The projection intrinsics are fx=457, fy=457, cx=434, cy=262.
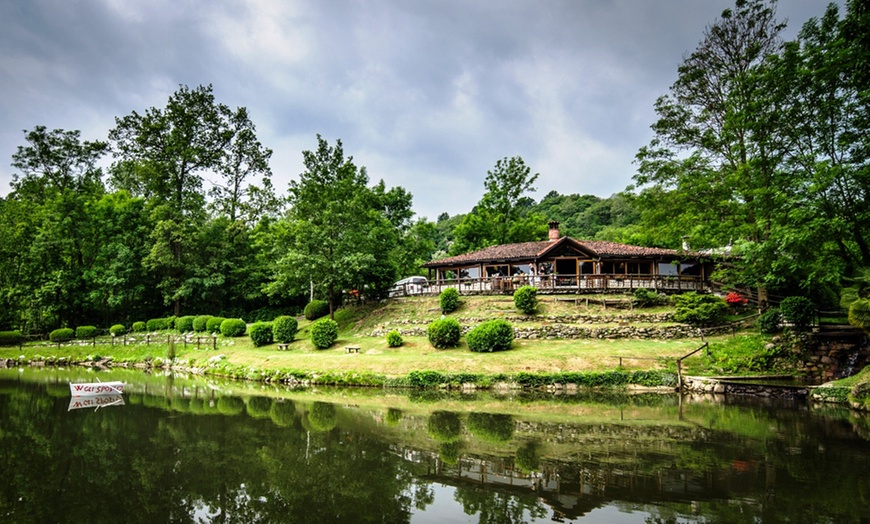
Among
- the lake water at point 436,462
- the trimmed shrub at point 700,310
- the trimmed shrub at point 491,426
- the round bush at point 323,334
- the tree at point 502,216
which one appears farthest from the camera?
the tree at point 502,216

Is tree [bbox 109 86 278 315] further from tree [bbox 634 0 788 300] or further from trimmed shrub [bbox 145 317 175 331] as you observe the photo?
tree [bbox 634 0 788 300]

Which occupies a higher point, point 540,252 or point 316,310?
point 540,252

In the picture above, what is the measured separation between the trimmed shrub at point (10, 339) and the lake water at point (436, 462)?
2597cm

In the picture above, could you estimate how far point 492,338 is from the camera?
901 inches

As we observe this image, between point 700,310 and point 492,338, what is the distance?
1113 centimetres

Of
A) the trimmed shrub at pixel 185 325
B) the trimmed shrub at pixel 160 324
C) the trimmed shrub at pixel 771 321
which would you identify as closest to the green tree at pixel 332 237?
the trimmed shrub at pixel 185 325

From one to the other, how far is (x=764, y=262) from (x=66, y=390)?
3118cm

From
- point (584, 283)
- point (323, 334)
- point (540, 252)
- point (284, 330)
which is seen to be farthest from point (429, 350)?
point (584, 283)

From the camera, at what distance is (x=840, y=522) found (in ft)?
21.8

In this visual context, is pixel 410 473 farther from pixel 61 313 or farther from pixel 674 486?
pixel 61 313

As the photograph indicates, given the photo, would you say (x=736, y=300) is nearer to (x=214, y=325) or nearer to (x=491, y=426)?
(x=491, y=426)

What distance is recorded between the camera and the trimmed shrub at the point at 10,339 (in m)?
35.4

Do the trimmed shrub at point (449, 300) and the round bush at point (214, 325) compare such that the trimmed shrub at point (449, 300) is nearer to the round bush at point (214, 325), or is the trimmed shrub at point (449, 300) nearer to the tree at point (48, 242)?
the round bush at point (214, 325)

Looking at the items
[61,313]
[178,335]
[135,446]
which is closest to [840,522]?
[135,446]
